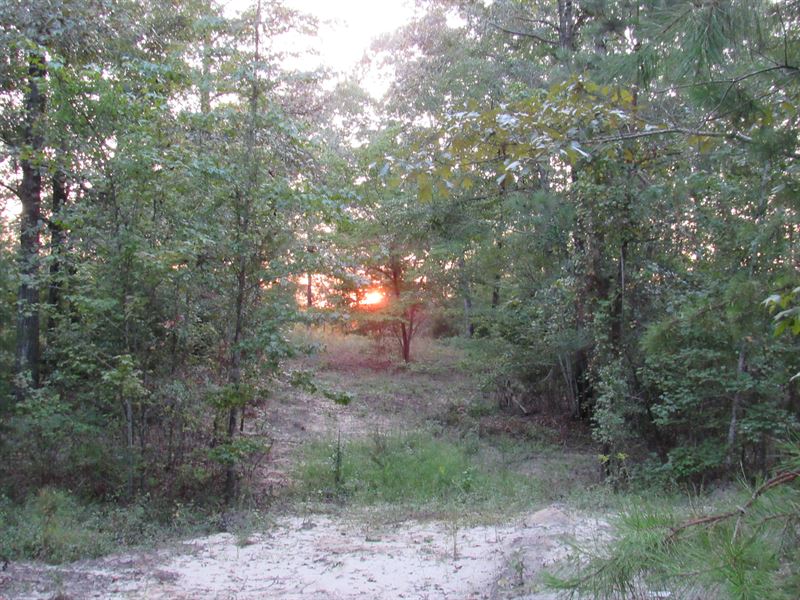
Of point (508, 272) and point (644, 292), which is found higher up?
point (508, 272)

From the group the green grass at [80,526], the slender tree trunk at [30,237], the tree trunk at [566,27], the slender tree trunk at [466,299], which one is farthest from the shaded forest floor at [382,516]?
the tree trunk at [566,27]

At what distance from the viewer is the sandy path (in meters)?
5.11

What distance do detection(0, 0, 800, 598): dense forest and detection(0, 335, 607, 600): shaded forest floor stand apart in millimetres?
1210

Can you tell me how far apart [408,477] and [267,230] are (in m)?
4.40

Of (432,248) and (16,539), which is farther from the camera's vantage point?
(432,248)

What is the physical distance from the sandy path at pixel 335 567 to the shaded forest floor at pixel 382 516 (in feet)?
0.05

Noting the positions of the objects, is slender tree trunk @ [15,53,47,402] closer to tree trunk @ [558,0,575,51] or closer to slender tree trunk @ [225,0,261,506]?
slender tree trunk @ [225,0,261,506]

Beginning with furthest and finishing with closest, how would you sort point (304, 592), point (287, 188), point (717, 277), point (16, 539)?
point (287, 188), point (717, 277), point (16, 539), point (304, 592)

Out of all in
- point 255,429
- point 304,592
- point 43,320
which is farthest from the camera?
point 43,320

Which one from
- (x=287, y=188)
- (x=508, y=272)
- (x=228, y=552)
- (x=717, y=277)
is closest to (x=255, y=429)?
(x=228, y=552)

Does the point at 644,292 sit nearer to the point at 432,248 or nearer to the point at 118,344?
the point at 432,248

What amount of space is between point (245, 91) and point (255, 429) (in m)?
4.35

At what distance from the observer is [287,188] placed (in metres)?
7.85

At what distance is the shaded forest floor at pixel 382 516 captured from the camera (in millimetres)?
5289
